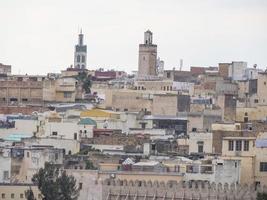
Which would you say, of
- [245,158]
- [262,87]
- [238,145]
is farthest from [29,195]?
[262,87]

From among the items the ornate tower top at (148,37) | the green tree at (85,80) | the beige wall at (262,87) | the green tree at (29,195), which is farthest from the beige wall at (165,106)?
the green tree at (29,195)

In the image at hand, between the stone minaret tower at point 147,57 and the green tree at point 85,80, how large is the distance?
12.4 ft

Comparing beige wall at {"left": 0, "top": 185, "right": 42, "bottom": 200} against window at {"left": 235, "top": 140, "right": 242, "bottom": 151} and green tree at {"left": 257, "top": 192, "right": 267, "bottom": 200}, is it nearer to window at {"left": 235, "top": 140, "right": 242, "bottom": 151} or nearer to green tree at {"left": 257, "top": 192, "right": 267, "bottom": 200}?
green tree at {"left": 257, "top": 192, "right": 267, "bottom": 200}

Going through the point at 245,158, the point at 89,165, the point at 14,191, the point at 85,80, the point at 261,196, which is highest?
the point at 85,80

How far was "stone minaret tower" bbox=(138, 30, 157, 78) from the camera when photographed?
113 metres

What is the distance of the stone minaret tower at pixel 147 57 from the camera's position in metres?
113

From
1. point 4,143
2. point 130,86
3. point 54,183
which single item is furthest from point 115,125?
point 130,86

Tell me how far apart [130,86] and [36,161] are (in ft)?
149

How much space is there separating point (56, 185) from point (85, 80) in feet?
178

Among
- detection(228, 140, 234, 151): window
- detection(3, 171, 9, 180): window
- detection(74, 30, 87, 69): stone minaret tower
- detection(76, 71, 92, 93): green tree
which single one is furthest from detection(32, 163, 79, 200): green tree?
detection(74, 30, 87, 69): stone minaret tower

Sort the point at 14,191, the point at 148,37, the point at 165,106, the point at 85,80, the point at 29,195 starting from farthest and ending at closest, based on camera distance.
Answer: the point at 148,37, the point at 85,80, the point at 165,106, the point at 14,191, the point at 29,195

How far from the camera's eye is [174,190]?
59.3 meters

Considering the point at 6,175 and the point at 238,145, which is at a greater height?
the point at 238,145

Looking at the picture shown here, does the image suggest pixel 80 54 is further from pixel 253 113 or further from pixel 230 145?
pixel 230 145
